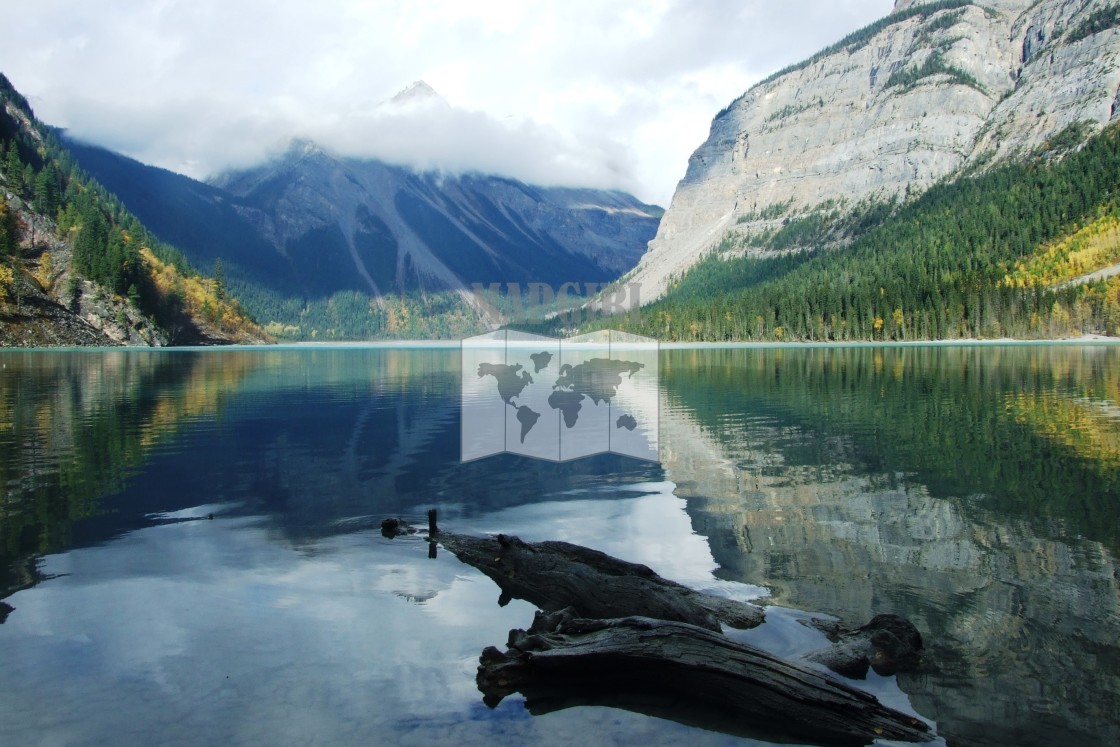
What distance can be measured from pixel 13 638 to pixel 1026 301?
613 feet

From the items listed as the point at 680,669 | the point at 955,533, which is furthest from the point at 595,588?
the point at 955,533

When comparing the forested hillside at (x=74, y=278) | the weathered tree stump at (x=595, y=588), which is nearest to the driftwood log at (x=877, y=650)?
the weathered tree stump at (x=595, y=588)

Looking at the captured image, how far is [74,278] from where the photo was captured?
147875 millimetres

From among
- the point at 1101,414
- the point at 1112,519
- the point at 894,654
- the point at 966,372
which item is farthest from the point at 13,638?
the point at 966,372

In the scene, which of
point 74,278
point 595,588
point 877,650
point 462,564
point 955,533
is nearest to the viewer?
point 877,650

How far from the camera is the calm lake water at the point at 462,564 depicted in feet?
29.5

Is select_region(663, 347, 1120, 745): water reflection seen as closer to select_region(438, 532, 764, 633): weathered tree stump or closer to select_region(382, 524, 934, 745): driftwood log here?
select_region(382, 524, 934, 745): driftwood log

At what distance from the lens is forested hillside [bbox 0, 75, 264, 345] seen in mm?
137250

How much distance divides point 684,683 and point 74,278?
17123cm

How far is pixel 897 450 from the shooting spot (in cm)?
2789

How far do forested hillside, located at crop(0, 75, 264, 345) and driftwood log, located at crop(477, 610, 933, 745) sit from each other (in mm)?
153228

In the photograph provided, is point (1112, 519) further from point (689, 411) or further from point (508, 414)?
point (508, 414)

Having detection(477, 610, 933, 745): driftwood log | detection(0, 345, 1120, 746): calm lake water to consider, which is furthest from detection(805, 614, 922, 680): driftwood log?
detection(477, 610, 933, 745): driftwood log

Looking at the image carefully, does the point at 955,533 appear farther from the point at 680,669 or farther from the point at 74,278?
the point at 74,278
